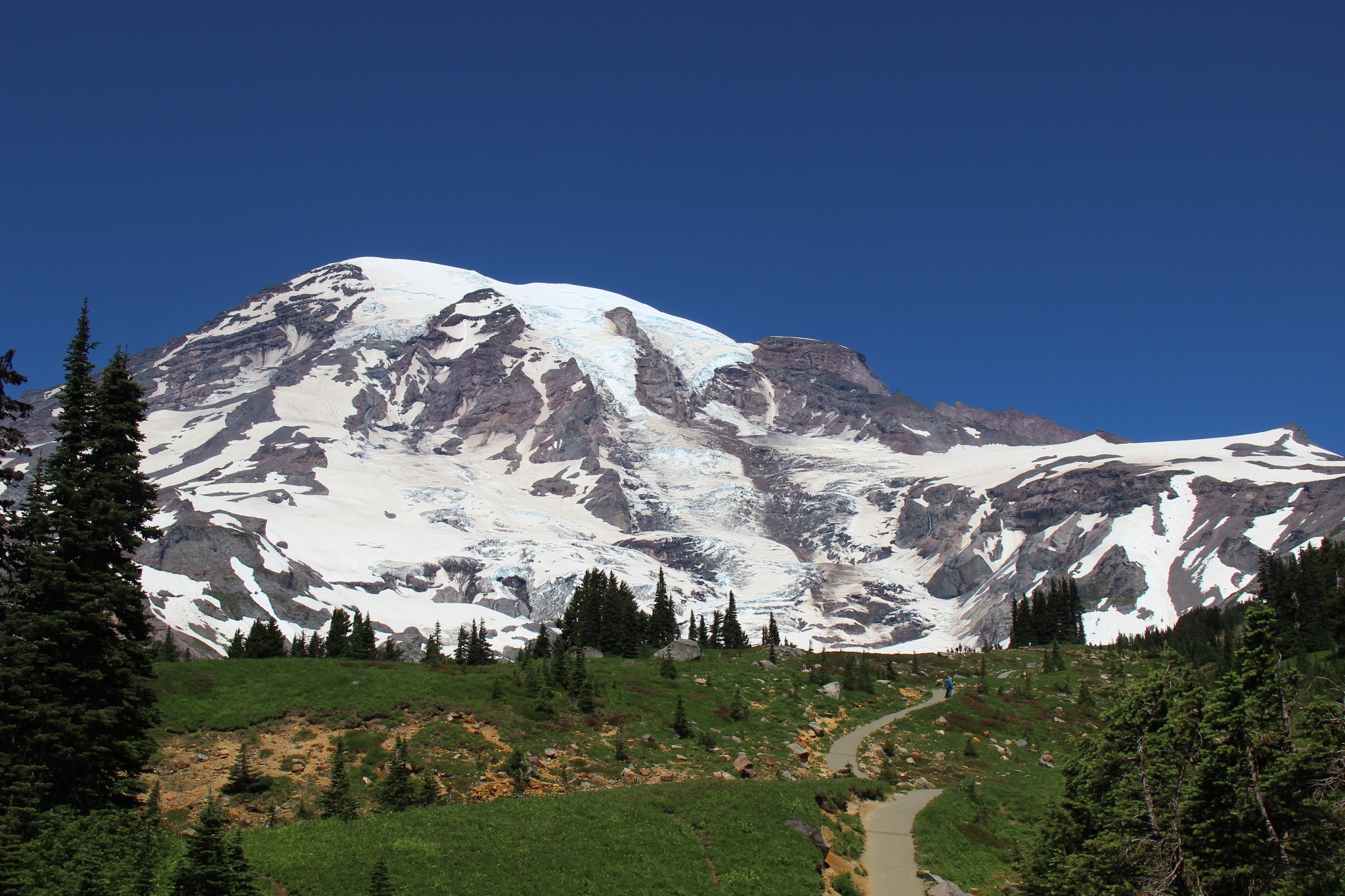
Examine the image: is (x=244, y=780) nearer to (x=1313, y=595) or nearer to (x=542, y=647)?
(x=542, y=647)

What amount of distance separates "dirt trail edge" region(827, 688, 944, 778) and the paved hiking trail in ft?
0.15

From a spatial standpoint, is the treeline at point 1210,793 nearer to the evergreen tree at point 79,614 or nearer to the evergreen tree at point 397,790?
the evergreen tree at point 397,790

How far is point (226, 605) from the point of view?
18100 centimetres

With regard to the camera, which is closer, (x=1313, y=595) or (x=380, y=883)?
(x=380, y=883)

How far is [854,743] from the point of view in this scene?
1842 inches

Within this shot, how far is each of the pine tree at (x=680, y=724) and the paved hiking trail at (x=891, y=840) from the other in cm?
630

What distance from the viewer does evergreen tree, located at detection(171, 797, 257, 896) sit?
1780cm

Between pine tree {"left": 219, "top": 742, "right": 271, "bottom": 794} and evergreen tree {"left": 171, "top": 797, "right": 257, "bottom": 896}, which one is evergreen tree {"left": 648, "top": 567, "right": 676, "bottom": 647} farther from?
evergreen tree {"left": 171, "top": 797, "right": 257, "bottom": 896}

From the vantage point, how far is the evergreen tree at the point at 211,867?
701 inches

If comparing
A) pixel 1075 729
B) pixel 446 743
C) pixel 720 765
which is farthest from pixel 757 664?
pixel 446 743

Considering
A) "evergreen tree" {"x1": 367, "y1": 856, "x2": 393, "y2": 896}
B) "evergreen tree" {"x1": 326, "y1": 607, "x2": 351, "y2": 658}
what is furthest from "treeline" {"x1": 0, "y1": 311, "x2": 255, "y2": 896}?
"evergreen tree" {"x1": 326, "y1": 607, "x2": 351, "y2": 658}

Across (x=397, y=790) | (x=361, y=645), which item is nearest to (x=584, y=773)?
(x=397, y=790)

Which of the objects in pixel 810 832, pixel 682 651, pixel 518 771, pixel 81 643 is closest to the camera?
pixel 81 643

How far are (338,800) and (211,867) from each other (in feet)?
36.9
